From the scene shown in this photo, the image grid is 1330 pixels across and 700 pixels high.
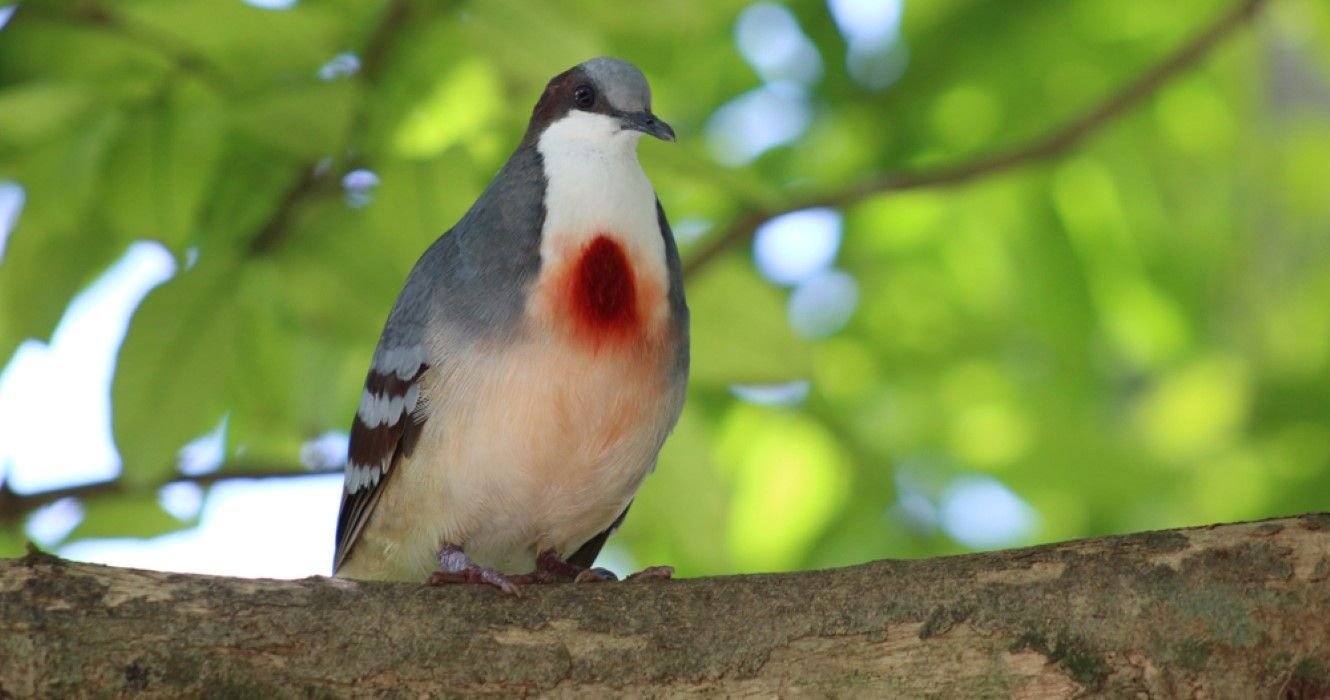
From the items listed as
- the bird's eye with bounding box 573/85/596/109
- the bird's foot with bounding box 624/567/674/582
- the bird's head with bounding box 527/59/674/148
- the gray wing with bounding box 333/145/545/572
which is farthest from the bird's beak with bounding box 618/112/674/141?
the bird's foot with bounding box 624/567/674/582

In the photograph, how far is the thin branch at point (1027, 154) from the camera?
4812mm

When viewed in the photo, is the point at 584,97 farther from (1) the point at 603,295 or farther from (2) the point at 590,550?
(2) the point at 590,550

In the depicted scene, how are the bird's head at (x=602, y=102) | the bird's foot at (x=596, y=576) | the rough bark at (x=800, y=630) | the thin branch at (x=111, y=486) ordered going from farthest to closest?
the thin branch at (x=111, y=486)
the bird's head at (x=602, y=102)
the bird's foot at (x=596, y=576)
the rough bark at (x=800, y=630)

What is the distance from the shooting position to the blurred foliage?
4.18m

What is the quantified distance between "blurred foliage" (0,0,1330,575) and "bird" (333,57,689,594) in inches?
5.6

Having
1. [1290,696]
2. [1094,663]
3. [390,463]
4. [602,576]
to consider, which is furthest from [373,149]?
[1290,696]

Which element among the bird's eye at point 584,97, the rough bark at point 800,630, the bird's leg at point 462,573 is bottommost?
the rough bark at point 800,630

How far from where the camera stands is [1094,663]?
325 centimetres

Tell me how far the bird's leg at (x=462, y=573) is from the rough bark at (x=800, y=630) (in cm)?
14

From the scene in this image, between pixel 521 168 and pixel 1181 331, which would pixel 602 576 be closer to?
pixel 521 168

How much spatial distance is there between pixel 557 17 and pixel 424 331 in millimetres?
1008

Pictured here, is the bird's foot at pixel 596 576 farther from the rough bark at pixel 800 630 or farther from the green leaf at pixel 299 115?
the green leaf at pixel 299 115

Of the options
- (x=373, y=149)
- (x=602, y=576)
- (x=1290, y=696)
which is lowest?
(x=1290, y=696)

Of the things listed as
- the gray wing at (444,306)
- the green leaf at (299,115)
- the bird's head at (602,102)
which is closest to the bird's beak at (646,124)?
the bird's head at (602,102)
